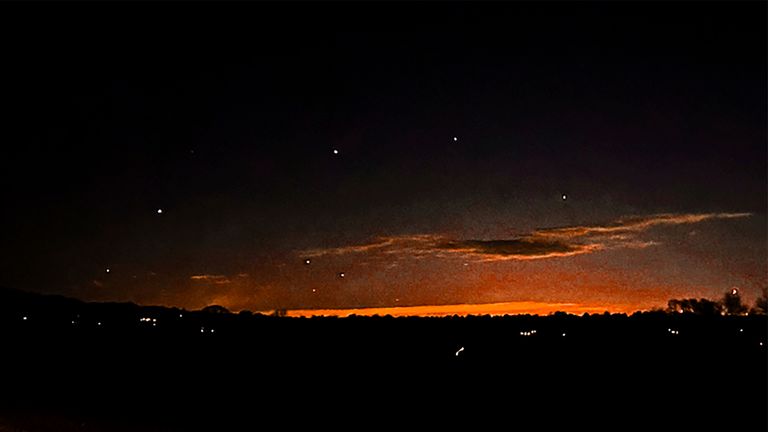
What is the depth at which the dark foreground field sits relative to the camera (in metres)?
16.2

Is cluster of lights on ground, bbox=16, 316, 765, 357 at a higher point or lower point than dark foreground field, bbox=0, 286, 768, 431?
higher

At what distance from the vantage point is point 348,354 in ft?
111

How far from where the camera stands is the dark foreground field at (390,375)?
637 inches

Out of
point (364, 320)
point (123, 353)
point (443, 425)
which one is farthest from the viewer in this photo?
point (364, 320)

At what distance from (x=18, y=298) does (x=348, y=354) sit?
42.2m

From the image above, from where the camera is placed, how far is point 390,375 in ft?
81.5

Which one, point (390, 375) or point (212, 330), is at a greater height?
point (212, 330)

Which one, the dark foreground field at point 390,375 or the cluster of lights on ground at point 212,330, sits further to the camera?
the cluster of lights on ground at point 212,330

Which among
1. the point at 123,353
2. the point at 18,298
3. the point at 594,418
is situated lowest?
the point at 594,418

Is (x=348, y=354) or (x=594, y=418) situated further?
(x=348, y=354)

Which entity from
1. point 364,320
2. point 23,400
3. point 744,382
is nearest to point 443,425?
point 23,400

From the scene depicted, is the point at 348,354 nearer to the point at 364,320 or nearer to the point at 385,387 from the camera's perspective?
the point at 385,387

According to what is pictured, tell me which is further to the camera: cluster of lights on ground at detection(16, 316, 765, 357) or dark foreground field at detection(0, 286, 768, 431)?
cluster of lights on ground at detection(16, 316, 765, 357)

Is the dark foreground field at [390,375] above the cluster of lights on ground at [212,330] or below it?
below
